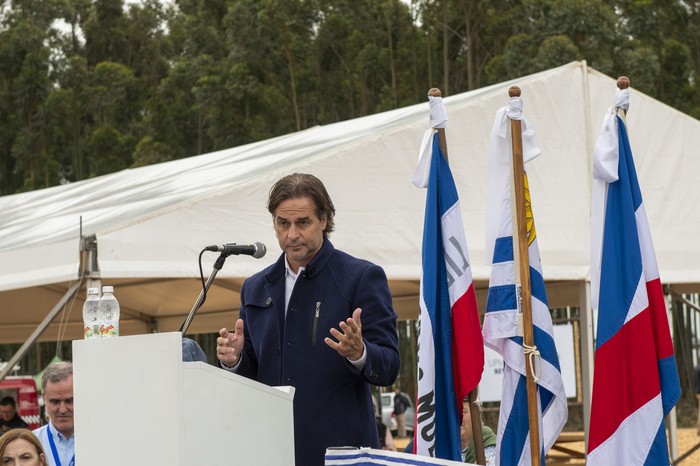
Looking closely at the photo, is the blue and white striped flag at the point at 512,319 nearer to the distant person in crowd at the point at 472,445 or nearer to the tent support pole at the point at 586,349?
the distant person in crowd at the point at 472,445

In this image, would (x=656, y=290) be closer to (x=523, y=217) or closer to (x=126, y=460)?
(x=523, y=217)

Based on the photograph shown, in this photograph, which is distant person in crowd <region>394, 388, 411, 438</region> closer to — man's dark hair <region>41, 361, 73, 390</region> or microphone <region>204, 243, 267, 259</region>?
man's dark hair <region>41, 361, 73, 390</region>

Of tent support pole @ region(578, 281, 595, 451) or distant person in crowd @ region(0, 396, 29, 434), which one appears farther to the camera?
distant person in crowd @ region(0, 396, 29, 434)

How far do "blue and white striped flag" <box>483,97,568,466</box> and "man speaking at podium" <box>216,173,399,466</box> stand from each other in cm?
82

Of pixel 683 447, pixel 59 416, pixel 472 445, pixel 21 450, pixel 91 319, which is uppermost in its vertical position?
pixel 91 319

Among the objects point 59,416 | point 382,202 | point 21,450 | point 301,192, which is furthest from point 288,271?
point 382,202

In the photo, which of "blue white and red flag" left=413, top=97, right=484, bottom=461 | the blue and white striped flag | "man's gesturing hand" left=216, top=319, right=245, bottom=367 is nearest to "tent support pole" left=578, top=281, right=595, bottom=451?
the blue and white striped flag

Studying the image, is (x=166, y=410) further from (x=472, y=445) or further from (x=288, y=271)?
(x=472, y=445)

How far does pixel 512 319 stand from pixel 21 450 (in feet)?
5.62

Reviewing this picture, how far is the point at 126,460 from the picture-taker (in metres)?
2.70

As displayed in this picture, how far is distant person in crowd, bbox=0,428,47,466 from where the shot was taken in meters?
4.19

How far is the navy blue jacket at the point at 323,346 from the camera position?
3.15 meters

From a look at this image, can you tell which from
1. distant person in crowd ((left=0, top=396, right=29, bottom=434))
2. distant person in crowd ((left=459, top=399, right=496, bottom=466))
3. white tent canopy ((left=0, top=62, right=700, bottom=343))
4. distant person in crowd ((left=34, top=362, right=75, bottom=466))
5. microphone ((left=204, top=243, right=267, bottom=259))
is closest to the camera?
microphone ((left=204, top=243, right=267, bottom=259))

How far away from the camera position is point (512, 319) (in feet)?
13.0
